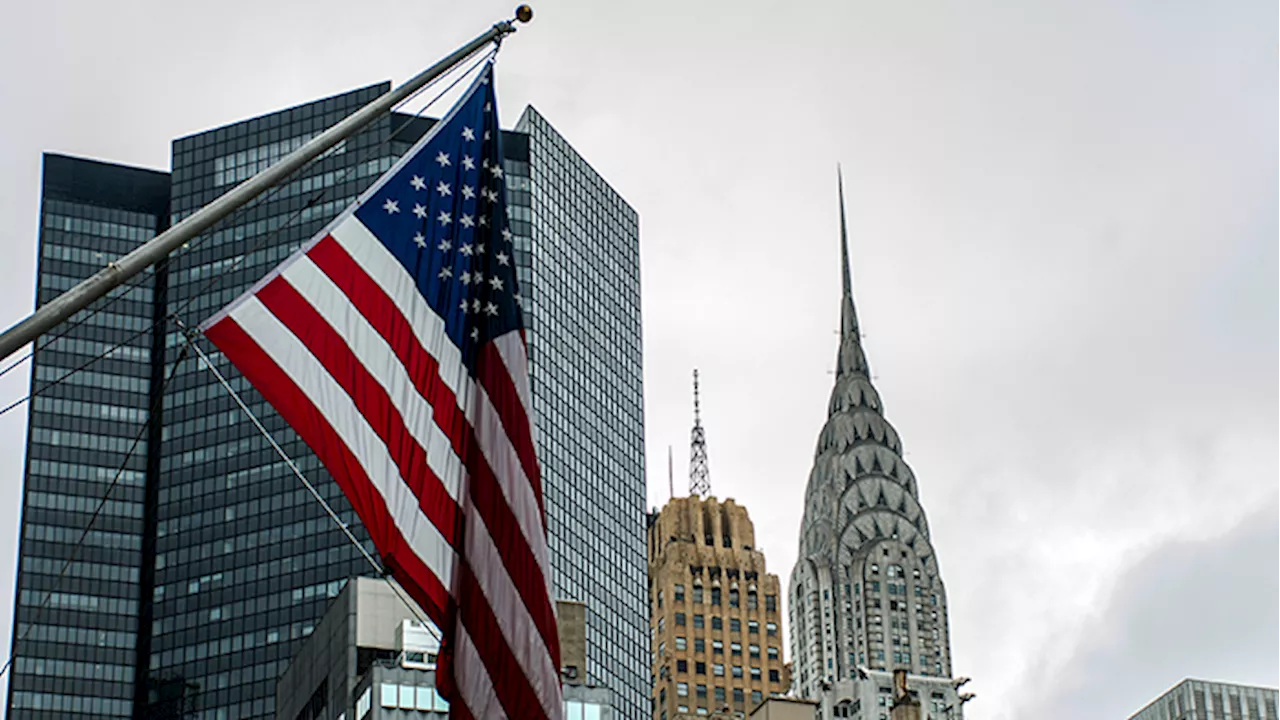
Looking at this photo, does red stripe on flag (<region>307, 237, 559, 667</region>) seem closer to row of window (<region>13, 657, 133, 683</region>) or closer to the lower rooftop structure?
the lower rooftop structure

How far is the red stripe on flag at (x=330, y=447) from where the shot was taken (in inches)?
1025

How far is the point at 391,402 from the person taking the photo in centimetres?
2691

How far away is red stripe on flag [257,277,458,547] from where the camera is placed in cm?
2656

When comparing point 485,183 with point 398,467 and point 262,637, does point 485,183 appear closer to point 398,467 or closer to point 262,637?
point 398,467

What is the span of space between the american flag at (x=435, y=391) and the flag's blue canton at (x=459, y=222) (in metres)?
0.02

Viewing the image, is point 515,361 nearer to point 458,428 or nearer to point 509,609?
point 458,428

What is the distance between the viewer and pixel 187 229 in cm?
2264

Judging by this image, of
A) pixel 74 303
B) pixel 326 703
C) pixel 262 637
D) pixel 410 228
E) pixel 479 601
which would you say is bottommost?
pixel 479 601

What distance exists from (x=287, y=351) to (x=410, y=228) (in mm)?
2678

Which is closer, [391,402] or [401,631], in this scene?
[391,402]

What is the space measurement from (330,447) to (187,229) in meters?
4.54

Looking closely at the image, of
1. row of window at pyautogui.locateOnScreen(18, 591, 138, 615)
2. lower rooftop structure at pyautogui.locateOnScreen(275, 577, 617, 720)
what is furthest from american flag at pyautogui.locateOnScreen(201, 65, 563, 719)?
row of window at pyautogui.locateOnScreen(18, 591, 138, 615)

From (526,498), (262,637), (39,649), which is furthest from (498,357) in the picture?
(39,649)

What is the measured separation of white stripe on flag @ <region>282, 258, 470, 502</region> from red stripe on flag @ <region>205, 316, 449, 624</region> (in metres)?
0.99
